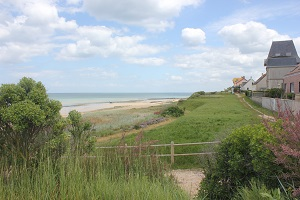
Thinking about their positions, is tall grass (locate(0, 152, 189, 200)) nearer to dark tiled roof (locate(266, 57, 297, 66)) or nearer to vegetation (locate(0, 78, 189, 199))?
vegetation (locate(0, 78, 189, 199))

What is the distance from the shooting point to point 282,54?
48719mm

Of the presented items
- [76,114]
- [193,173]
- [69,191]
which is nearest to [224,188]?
[69,191]

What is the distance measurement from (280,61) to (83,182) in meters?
49.7

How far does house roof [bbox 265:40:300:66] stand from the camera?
47.1 metres

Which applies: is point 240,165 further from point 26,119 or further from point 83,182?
point 26,119

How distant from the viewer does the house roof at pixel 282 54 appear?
4706cm

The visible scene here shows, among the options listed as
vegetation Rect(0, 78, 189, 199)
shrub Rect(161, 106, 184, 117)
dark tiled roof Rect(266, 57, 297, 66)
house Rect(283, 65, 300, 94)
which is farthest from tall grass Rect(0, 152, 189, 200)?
dark tiled roof Rect(266, 57, 297, 66)

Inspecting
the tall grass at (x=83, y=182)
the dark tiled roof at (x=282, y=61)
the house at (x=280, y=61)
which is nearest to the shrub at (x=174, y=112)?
the tall grass at (x=83, y=182)

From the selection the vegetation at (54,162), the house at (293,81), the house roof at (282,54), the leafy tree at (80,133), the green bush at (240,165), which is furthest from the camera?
the house roof at (282,54)

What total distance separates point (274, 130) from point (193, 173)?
6.32 metres

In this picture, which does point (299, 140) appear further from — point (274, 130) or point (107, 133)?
point (107, 133)

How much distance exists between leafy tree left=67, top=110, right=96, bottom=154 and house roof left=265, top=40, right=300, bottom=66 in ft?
156

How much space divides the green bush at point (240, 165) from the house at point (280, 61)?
45.8 metres

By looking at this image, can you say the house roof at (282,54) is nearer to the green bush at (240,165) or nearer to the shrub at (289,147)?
the green bush at (240,165)
